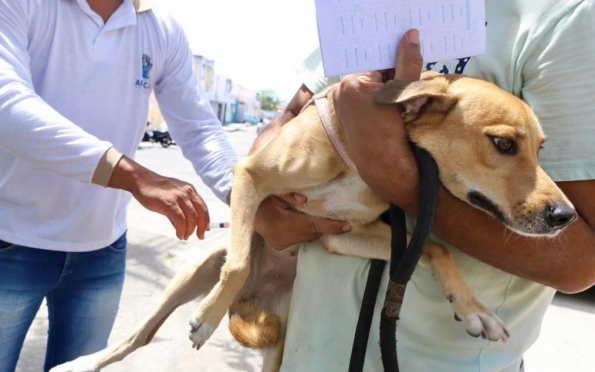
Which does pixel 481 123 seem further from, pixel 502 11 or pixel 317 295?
pixel 317 295

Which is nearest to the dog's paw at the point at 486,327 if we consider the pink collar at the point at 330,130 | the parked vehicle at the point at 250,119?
the pink collar at the point at 330,130

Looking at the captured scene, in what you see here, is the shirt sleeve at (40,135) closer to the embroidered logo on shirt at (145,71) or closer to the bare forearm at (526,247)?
the embroidered logo on shirt at (145,71)

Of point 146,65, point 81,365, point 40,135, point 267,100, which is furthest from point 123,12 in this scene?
point 267,100

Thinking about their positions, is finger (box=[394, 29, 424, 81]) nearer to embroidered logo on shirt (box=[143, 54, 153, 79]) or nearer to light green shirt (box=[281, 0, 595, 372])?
light green shirt (box=[281, 0, 595, 372])

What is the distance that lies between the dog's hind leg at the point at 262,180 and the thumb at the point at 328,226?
0.53ft

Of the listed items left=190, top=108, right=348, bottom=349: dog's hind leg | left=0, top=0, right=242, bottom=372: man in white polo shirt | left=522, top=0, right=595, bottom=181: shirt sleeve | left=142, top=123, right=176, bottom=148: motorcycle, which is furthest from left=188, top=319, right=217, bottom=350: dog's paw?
left=142, top=123, right=176, bottom=148: motorcycle

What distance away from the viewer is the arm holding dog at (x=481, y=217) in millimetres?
1317

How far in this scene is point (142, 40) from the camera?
222cm

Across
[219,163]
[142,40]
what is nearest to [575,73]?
[219,163]

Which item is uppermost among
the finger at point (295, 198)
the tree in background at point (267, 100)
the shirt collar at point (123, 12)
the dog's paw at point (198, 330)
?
the shirt collar at point (123, 12)

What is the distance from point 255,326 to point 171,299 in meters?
0.56

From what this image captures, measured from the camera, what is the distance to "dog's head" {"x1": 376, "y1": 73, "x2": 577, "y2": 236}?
4.46 feet

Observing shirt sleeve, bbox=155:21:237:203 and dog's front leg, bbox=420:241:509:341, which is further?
shirt sleeve, bbox=155:21:237:203

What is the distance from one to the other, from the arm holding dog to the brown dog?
1.8 inches
